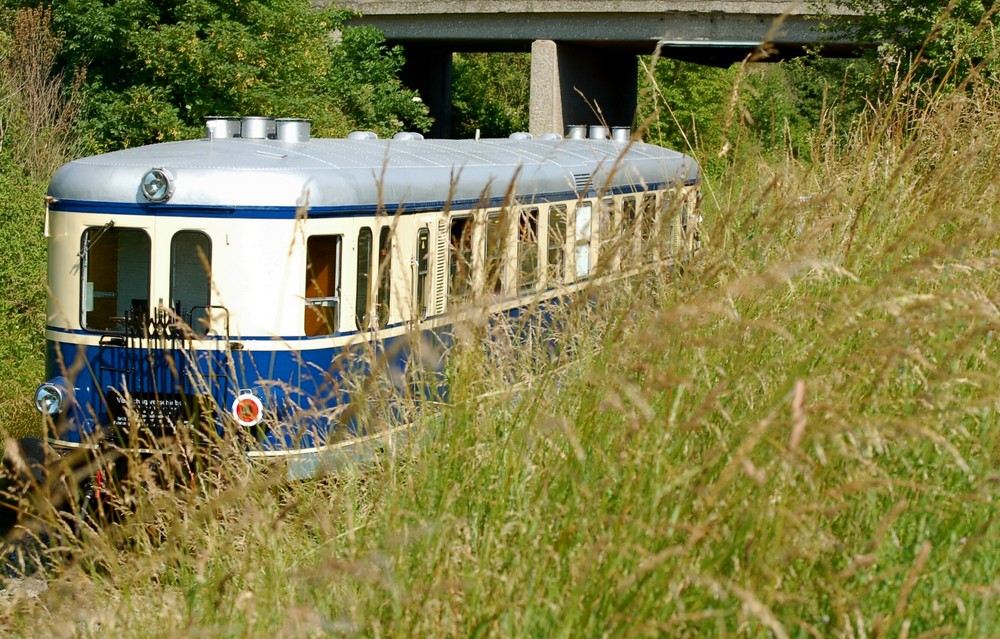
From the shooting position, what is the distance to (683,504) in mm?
2734

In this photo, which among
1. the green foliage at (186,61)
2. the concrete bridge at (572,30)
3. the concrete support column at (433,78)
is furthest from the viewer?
the concrete support column at (433,78)

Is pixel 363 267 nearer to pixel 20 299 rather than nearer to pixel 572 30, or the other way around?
pixel 20 299

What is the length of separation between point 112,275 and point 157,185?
68 cm

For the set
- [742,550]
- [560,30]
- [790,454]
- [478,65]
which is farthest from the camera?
[478,65]

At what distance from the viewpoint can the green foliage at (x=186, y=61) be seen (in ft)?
58.9

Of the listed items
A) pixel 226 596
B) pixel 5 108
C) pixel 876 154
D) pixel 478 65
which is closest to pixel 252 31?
pixel 5 108

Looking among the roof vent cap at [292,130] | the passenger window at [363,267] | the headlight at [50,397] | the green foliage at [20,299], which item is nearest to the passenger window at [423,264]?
the passenger window at [363,267]

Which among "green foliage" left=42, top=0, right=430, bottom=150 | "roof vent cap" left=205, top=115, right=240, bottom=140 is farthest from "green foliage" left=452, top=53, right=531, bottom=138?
"roof vent cap" left=205, top=115, right=240, bottom=140

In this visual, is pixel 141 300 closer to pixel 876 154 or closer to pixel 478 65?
pixel 876 154

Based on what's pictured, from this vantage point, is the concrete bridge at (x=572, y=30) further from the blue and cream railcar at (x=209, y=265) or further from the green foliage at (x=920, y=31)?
the blue and cream railcar at (x=209, y=265)

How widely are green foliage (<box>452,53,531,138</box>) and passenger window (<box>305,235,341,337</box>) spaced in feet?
92.4

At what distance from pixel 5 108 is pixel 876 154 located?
15.5m

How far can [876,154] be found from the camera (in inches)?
255

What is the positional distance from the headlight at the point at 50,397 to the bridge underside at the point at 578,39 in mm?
18222
